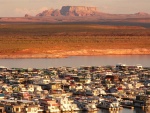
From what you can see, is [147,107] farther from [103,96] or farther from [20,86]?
[20,86]

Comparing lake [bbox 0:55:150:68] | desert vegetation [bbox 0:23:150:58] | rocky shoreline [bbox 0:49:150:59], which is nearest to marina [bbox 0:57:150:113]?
lake [bbox 0:55:150:68]

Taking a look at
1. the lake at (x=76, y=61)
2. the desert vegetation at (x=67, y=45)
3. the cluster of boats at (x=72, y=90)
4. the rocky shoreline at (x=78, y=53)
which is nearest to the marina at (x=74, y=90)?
the cluster of boats at (x=72, y=90)

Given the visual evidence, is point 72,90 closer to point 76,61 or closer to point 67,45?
point 76,61

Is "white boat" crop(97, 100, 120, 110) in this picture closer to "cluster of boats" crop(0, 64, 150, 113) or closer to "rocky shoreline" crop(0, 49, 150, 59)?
"cluster of boats" crop(0, 64, 150, 113)

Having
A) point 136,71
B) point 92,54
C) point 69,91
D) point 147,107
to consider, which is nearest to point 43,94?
point 69,91

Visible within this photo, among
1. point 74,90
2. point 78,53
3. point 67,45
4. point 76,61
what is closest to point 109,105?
point 74,90

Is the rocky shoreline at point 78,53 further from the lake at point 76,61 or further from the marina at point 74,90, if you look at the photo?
the marina at point 74,90
